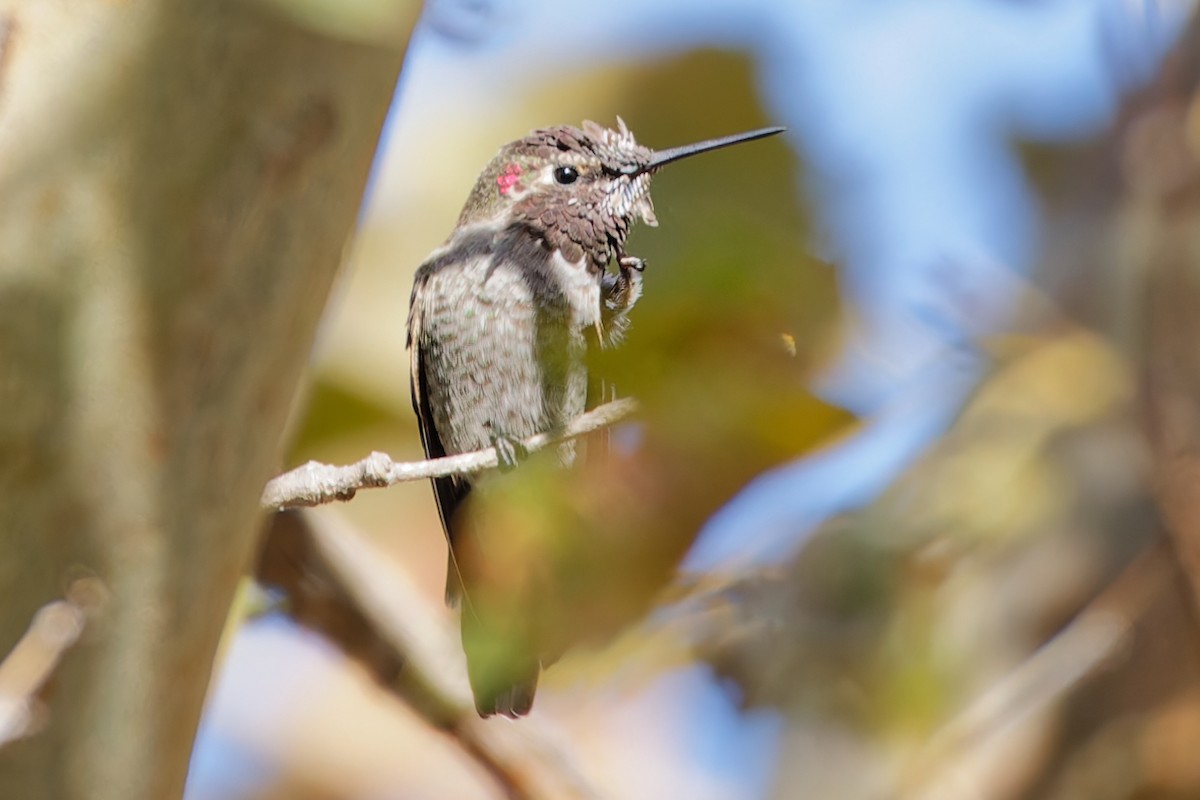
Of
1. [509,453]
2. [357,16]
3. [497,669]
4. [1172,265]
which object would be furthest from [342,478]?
[1172,265]

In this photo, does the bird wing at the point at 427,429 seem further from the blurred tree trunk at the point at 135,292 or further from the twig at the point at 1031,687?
the blurred tree trunk at the point at 135,292

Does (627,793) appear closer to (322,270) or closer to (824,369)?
(824,369)

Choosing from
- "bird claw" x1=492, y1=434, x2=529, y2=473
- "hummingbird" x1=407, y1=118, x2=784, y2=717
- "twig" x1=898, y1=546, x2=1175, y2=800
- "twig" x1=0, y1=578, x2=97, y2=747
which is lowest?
"twig" x1=0, y1=578, x2=97, y2=747

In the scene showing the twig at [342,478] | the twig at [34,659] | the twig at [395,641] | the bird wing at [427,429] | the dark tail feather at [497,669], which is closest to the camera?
the twig at [34,659]

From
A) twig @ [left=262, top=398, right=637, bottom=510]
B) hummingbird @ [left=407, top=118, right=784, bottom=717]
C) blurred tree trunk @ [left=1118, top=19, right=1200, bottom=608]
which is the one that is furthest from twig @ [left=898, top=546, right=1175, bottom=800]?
hummingbird @ [left=407, top=118, right=784, bottom=717]

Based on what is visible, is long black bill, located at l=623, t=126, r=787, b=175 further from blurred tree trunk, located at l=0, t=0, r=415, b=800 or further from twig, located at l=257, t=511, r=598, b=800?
blurred tree trunk, located at l=0, t=0, r=415, b=800

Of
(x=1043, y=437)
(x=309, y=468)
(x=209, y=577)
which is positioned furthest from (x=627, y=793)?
(x=209, y=577)

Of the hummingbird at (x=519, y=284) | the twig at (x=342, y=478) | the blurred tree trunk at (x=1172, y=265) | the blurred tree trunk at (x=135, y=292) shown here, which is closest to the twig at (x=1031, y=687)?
the blurred tree trunk at (x=1172, y=265)
